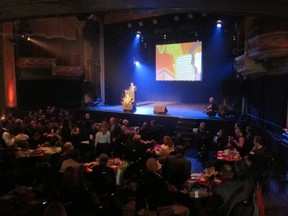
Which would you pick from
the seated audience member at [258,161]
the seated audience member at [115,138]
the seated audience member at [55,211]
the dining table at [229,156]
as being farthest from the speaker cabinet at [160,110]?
the seated audience member at [55,211]

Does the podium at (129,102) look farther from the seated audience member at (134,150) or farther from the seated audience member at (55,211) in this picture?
the seated audience member at (55,211)

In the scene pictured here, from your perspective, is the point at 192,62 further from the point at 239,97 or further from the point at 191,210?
the point at 191,210

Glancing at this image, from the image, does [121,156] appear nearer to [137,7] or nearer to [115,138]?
[115,138]

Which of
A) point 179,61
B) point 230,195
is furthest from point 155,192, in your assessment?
point 179,61

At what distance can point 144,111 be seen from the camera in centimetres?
1705

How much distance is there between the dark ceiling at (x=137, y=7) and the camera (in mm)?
4059

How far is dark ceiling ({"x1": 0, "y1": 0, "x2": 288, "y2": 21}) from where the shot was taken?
4.06 meters

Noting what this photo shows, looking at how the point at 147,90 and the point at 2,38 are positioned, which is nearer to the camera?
the point at 2,38

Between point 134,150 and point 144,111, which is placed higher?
point 144,111

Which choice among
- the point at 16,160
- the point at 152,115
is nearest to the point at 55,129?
the point at 16,160

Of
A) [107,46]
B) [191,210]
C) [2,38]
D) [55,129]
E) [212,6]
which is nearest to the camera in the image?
[212,6]

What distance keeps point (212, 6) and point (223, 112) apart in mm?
10104

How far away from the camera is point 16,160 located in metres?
8.22

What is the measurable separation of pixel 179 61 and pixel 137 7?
1559 cm
